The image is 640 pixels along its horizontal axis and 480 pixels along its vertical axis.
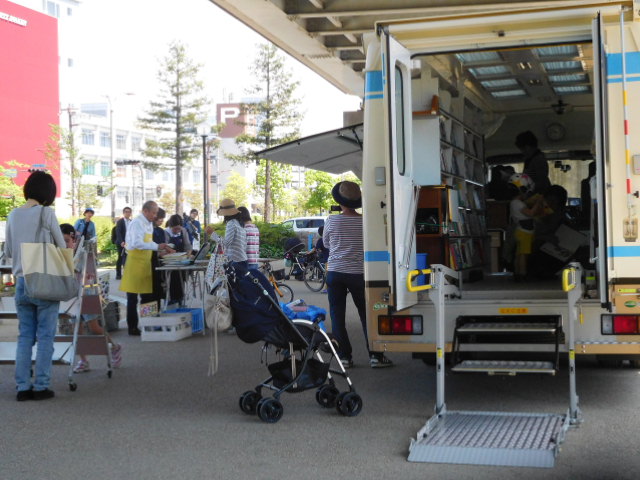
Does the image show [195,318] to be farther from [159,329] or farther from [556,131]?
[556,131]

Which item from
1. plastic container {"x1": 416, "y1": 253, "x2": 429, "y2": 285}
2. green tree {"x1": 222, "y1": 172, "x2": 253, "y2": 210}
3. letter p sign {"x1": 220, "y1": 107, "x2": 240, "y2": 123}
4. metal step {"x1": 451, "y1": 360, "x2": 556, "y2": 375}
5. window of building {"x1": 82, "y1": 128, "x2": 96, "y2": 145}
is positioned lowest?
metal step {"x1": 451, "y1": 360, "x2": 556, "y2": 375}

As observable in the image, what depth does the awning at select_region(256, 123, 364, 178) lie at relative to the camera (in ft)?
43.0

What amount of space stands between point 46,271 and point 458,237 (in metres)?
4.02

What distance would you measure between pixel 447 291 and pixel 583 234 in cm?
429

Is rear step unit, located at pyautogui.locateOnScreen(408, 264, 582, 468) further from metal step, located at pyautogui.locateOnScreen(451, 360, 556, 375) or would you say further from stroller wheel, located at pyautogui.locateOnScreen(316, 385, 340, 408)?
stroller wheel, located at pyautogui.locateOnScreen(316, 385, 340, 408)

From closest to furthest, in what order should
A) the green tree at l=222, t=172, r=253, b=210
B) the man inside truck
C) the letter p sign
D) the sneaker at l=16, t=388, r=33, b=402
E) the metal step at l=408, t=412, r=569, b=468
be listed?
1. the metal step at l=408, t=412, r=569, b=468
2. the sneaker at l=16, t=388, r=33, b=402
3. the man inside truck
4. the green tree at l=222, t=172, r=253, b=210
5. the letter p sign

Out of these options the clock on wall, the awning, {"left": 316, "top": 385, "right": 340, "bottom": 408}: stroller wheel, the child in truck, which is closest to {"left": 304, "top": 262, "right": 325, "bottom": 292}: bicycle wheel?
the awning

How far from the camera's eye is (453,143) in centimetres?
977

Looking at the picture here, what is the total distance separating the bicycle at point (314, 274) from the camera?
2041 cm

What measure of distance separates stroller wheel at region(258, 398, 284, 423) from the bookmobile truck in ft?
3.31

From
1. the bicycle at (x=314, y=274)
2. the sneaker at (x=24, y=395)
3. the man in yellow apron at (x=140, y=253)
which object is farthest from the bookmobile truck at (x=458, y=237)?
the bicycle at (x=314, y=274)

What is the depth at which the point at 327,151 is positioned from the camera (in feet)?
47.7

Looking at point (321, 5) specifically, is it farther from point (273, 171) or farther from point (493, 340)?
point (273, 171)

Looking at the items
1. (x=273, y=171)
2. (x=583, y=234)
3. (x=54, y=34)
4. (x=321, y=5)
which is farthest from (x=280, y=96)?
(x=583, y=234)
